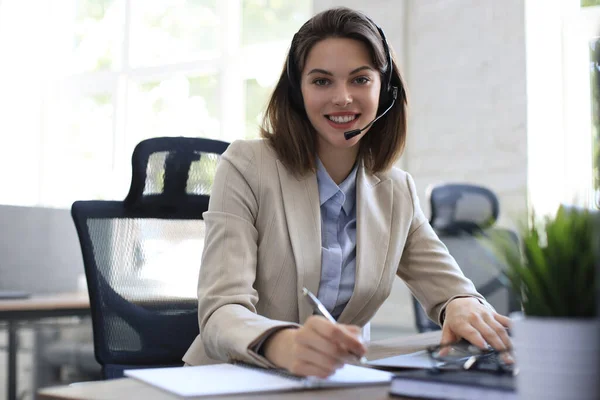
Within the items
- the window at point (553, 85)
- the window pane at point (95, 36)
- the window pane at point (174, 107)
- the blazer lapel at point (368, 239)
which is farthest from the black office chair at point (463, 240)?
the window pane at point (95, 36)

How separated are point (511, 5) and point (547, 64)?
0.29 meters

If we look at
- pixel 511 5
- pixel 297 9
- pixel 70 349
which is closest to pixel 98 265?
pixel 70 349

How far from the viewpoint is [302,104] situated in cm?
136

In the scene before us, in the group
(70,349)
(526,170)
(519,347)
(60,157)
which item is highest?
(60,157)

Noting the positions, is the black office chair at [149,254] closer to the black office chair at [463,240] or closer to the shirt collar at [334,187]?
the shirt collar at [334,187]

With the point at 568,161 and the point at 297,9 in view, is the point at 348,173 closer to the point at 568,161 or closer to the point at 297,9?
the point at 568,161

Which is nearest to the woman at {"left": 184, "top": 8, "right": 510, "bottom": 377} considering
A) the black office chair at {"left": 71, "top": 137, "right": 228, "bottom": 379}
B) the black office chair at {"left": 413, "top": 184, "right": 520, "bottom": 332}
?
the black office chair at {"left": 71, "top": 137, "right": 228, "bottom": 379}

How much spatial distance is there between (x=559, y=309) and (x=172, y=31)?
429 cm

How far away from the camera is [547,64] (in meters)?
2.84

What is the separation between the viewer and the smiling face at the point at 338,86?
51.2 inches

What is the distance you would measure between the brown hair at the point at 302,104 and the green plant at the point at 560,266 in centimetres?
75

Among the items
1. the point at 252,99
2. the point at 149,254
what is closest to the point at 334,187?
the point at 149,254

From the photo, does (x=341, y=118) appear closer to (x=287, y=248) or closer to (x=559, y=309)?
(x=287, y=248)

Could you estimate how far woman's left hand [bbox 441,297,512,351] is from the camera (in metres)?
1.01
